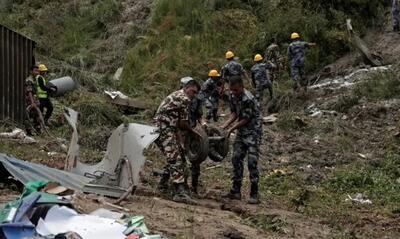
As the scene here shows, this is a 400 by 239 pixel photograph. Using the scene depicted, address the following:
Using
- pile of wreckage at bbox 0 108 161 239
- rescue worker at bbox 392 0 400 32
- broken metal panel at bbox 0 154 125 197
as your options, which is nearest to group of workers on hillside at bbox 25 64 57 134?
pile of wreckage at bbox 0 108 161 239

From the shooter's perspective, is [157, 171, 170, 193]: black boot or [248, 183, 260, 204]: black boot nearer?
[157, 171, 170, 193]: black boot

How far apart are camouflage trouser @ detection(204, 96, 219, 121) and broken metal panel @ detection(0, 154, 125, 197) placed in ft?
22.4

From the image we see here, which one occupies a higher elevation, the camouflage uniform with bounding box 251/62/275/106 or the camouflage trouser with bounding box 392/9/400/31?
the camouflage trouser with bounding box 392/9/400/31

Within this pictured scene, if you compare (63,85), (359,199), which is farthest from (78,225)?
(63,85)

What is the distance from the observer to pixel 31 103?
13.9m

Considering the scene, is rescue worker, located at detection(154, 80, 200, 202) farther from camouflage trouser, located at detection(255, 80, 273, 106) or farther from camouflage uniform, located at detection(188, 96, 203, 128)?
camouflage trouser, located at detection(255, 80, 273, 106)

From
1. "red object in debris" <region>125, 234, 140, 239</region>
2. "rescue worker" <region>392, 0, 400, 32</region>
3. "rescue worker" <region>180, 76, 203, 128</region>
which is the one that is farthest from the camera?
"rescue worker" <region>392, 0, 400, 32</region>

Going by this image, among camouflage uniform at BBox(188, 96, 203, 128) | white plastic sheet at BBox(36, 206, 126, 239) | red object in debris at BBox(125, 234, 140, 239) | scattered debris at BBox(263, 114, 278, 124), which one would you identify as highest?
camouflage uniform at BBox(188, 96, 203, 128)

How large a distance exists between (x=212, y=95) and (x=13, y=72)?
4.11m

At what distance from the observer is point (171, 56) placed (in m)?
20.9

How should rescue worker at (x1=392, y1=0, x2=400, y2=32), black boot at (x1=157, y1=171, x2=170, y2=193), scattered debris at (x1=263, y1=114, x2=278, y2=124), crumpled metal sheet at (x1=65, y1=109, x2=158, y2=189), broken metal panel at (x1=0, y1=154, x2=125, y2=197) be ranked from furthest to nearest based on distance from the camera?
rescue worker at (x1=392, y1=0, x2=400, y2=32)
scattered debris at (x1=263, y1=114, x2=278, y2=124)
black boot at (x1=157, y1=171, x2=170, y2=193)
crumpled metal sheet at (x1=65, y1=109, x2=158, y2=189)
broken metal panel at (x1=0, y1=154, x2=125, y2=197)

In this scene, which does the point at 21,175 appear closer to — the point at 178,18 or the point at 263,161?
the point at 263,161

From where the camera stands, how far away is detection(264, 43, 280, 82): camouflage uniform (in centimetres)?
1839

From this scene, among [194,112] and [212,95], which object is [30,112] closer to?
[212,95]
